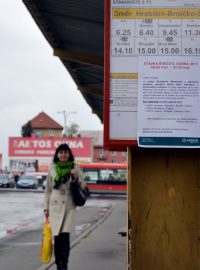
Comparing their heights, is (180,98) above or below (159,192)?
above

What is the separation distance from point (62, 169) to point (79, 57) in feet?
30.4

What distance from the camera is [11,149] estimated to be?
84.1 metres

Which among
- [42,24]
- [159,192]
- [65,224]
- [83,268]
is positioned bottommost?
[83,268]

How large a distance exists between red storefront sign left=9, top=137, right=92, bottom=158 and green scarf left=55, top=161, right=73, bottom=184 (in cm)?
7489

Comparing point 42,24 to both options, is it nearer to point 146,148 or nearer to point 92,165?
point 146,148

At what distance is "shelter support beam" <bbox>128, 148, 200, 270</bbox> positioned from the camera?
610 cm

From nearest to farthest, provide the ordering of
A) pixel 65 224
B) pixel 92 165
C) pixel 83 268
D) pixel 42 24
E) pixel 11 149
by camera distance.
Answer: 1. pixel 65 224
2. pixel 83 268
3. pixel 42 24
4. pixel 92 165
5. pixel 11 149

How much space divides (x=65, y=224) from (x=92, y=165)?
4293 centimetres

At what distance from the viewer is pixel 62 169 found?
324 inches

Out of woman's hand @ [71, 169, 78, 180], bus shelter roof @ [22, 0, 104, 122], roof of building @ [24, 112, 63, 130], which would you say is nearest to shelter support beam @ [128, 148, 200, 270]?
woman's hand @ [71, 169, 78, 180]

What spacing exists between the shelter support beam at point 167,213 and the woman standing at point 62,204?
2.12 m

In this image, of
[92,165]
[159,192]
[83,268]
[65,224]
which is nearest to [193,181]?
[159,192]

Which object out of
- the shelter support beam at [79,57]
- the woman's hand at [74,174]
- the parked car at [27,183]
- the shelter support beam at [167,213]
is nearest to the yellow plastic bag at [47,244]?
the woman's hand at [74,174]

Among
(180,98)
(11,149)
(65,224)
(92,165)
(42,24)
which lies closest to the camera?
(180,98)
